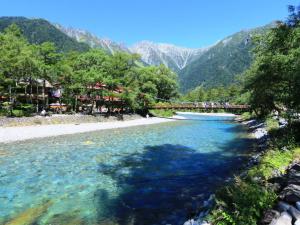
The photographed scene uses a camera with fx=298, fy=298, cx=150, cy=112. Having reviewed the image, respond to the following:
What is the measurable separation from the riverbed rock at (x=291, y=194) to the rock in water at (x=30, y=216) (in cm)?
733

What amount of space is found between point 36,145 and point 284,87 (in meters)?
19.6

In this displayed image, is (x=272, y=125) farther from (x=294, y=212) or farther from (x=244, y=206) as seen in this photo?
(x=294, y=212)

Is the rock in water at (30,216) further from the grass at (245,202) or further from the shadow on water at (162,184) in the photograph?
the grass at (245,202)

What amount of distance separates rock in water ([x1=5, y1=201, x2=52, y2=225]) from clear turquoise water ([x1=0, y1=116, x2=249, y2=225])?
0.07 m

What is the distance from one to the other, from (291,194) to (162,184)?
292 inches

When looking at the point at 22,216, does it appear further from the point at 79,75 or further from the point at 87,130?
the point at 79,75

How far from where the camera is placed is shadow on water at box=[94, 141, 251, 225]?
10094mm

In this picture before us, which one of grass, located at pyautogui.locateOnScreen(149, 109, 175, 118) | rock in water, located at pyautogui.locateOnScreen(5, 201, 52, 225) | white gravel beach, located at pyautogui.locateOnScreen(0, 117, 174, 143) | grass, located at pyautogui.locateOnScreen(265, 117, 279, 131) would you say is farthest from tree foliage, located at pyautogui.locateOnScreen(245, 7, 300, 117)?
grass, located at pyautogui.locateOnScreen(149, 109, 175, 118)

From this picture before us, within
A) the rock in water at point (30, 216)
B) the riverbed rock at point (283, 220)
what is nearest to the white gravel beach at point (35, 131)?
the rock in water at point (30, 216)

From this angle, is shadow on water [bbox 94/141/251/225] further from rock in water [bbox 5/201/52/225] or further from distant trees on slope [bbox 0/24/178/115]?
distant trees on slope [bbox 0/24/178/115]

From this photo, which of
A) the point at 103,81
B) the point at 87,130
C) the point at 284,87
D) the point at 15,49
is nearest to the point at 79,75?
the point at 103,81

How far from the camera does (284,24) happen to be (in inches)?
616

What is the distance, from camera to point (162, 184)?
13.8 meters

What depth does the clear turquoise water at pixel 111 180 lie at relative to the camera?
10203mm
